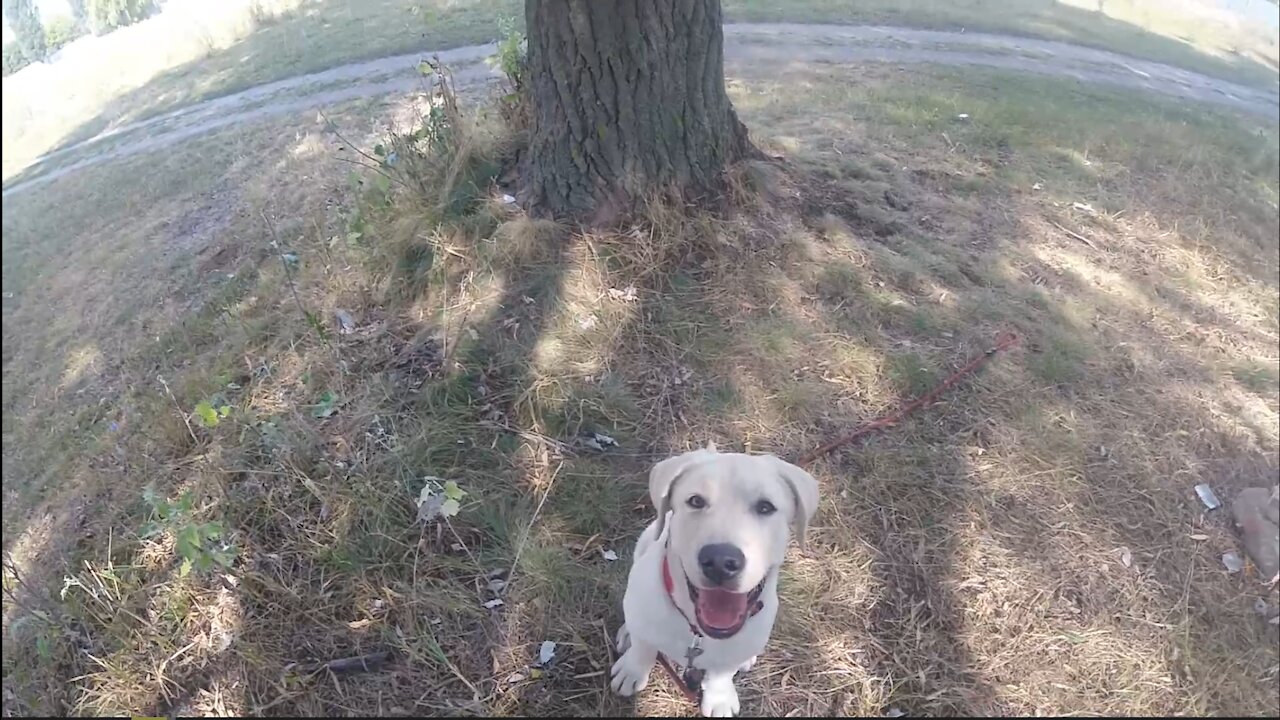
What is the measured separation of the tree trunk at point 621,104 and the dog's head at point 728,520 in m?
1.86

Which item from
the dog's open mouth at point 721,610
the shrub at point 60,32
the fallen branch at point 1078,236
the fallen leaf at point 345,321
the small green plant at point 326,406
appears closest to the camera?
the dog's open mouth at point 721,610

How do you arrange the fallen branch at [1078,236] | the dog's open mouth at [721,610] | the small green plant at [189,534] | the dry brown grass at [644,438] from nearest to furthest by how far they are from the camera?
the dog's open mouth at [721,610], the small green plant at [189,534], the dry brown grass at [644,438], the fallen branch at [1078,236]

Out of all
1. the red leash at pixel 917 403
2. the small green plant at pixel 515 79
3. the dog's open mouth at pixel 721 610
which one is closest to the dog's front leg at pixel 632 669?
the dog's open mouth at pixel 721 610

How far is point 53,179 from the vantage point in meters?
2.06

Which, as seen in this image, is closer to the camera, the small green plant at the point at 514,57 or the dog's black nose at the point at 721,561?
the dog's black nose at the point at 721,561

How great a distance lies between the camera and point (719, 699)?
2027 mm

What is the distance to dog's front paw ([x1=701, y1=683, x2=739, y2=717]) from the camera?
2021mm

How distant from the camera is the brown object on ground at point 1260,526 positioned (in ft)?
6.46

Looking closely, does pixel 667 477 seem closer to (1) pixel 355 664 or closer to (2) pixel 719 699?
(2) pixel 719 699

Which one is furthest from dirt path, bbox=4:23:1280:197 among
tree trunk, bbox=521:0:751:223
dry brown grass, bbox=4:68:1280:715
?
tree trunk, bbox=521:0:751:223

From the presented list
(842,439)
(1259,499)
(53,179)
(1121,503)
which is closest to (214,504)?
(53,179)

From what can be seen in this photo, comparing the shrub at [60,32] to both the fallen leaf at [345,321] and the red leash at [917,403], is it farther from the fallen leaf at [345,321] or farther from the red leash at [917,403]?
the red leash at [917,403]

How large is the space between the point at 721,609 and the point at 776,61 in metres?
7.94

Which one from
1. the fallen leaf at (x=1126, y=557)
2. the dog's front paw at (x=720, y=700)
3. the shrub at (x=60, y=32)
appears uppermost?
the shrub at (x=60, y=32)
